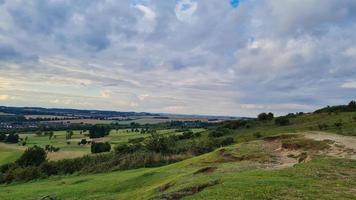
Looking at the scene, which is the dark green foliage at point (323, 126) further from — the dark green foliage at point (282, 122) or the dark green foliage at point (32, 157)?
the dark green foliage at point (32, 157)

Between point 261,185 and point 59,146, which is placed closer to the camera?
point 261,185

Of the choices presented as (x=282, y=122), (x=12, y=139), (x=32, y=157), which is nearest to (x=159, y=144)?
(x=282, y=122)

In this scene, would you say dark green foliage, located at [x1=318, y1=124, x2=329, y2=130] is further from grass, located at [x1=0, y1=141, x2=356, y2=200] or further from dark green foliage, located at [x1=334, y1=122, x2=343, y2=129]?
grass, located at [x1=0, y1=141, x2=356, y2=200]

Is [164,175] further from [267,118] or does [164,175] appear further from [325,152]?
[267,118]

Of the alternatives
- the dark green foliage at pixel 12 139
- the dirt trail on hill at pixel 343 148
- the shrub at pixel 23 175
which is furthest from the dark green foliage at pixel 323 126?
the dark green foliage at pixel 12 139

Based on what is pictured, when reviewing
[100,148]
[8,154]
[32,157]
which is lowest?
[8,154]

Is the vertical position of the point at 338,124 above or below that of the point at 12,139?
above

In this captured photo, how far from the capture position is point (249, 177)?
73.2ft

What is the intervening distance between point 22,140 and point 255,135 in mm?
90056

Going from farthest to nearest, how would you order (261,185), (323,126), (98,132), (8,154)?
(98,132), (8,154), (323,126), (261,185)

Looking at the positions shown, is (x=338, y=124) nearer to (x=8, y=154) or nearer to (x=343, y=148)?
(x=343, y=148)

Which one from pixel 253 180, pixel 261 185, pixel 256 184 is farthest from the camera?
pixel 253 180

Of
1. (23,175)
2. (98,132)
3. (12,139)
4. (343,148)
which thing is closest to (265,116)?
(23,175)

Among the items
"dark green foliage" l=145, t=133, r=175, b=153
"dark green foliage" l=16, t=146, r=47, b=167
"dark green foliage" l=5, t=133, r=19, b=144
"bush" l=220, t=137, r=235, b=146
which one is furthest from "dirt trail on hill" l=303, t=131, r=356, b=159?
"dark green foliage" l=5, t=133, r=19, b=144
